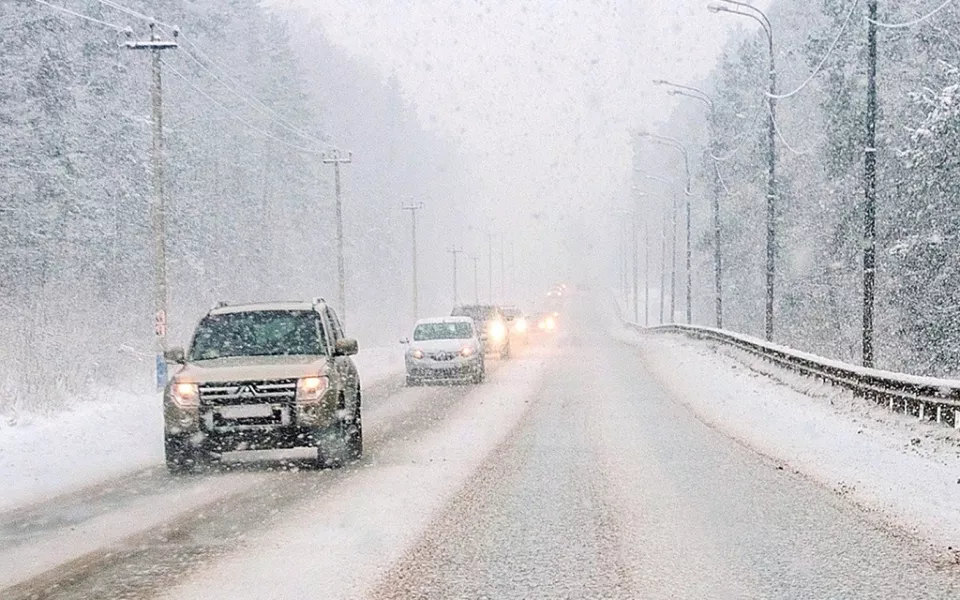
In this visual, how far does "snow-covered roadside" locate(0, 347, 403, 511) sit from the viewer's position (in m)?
11.9

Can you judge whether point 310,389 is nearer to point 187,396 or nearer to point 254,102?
point 187,396

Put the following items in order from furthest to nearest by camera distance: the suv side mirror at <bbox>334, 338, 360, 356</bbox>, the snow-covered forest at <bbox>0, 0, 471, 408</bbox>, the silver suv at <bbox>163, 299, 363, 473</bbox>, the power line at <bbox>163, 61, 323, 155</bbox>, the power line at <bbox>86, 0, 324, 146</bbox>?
the power line at <bbox>86, 0, 324, 146</bbox>, the power line at <bbox>163, 61, 323, 155</bbox>, the snow-covered forest at <bbox>0, 0, 471, 408</bbox>, the suv side mirror at <bbox>334, 338, 360, 356</bbox>, the silver suv at <bbox>163, 299, 363, 473</bbox>

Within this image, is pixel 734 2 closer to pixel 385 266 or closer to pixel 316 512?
pixel 316 512

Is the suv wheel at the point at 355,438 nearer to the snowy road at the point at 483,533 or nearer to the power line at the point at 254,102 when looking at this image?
the snowy road at the point at 483,533

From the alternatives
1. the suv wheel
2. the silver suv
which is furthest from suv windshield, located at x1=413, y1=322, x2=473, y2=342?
the silver suv

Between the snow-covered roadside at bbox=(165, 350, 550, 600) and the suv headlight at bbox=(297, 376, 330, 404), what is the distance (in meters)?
0.98

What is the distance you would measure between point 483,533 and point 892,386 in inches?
343

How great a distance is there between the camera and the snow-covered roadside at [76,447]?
11.9m

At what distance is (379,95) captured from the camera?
394 ft

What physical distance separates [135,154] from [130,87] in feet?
10.9

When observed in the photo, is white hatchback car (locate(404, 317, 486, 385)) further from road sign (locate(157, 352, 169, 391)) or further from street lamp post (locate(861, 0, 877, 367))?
street lamp post (locate(861, 0, 877, 367))

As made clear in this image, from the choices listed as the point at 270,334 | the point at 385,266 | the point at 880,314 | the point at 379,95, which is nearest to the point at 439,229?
the point at 379,95

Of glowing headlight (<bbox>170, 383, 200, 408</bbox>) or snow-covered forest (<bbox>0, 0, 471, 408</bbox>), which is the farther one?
snow-covered forest (<bbox>0, 0, 471, 408</bbox>)

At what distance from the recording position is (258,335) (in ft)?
45.5
